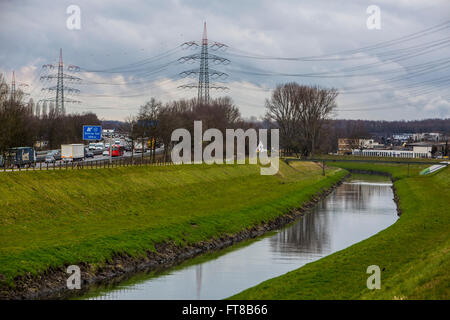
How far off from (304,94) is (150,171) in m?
84.1

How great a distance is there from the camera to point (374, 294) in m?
21.1

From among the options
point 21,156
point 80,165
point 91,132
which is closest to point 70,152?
point 91,132

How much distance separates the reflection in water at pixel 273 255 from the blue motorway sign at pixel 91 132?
1240 inches

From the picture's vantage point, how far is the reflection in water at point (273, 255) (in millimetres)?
27984

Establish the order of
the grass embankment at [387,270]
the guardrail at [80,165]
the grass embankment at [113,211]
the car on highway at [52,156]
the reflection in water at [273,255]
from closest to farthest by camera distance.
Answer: the grass embankment at [387,270] → the reflection in water at [273,255] → the grass embankment at [113,211] → the guardrail at [80,165] → the car on highway at [52,156]

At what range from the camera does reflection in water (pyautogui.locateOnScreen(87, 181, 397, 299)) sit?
28.0m

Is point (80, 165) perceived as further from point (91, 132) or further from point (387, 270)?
point (387, 270)

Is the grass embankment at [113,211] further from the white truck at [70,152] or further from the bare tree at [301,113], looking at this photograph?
the bare tree at [301,113]

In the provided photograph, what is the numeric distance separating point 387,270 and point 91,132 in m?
57.8

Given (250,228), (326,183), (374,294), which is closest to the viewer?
(374,294)

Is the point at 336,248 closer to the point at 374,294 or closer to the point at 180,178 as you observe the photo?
the point at 374,294

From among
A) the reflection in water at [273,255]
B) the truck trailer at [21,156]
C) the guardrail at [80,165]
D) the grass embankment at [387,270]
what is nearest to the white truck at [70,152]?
the truck trailer at [21,156]

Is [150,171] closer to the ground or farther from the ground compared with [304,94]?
closer to the ground
